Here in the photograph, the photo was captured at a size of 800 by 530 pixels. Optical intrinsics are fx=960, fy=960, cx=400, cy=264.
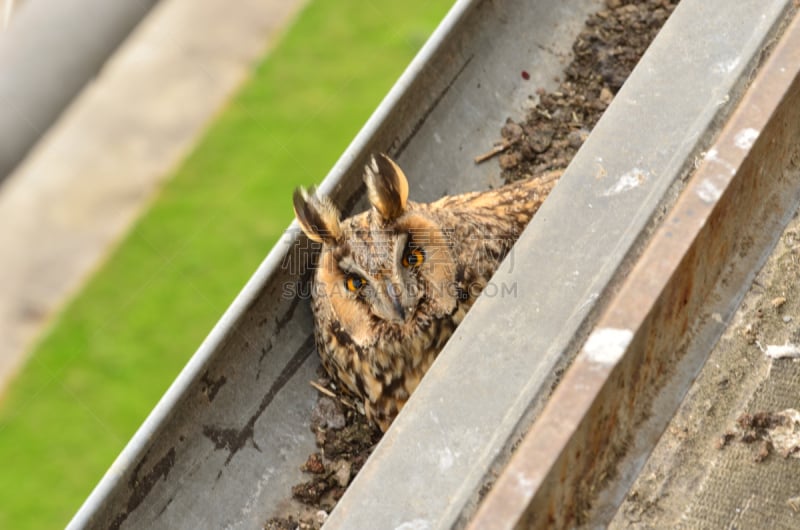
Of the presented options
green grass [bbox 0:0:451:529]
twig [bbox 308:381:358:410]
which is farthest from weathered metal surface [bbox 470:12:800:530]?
green grass [bbox 0:0:451:529]

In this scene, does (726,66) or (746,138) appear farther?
(726,66)

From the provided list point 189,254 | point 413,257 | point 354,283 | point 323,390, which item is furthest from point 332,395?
point 189,254

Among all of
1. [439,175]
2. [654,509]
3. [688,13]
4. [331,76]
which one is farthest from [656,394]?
[331,76]

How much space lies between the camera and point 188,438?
2883 mm

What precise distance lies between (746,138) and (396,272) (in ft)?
4.03

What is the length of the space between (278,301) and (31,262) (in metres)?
2.84

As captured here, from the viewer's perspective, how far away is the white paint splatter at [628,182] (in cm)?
176

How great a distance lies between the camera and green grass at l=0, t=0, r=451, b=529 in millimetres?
4895

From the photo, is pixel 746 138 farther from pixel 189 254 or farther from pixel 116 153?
pixel 116 153

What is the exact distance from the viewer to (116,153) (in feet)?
18.3

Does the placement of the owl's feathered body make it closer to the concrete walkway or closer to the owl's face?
the owl's face

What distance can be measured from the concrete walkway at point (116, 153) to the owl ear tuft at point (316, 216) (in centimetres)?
294

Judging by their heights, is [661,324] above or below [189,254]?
above

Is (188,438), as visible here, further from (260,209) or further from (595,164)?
(260,209)
